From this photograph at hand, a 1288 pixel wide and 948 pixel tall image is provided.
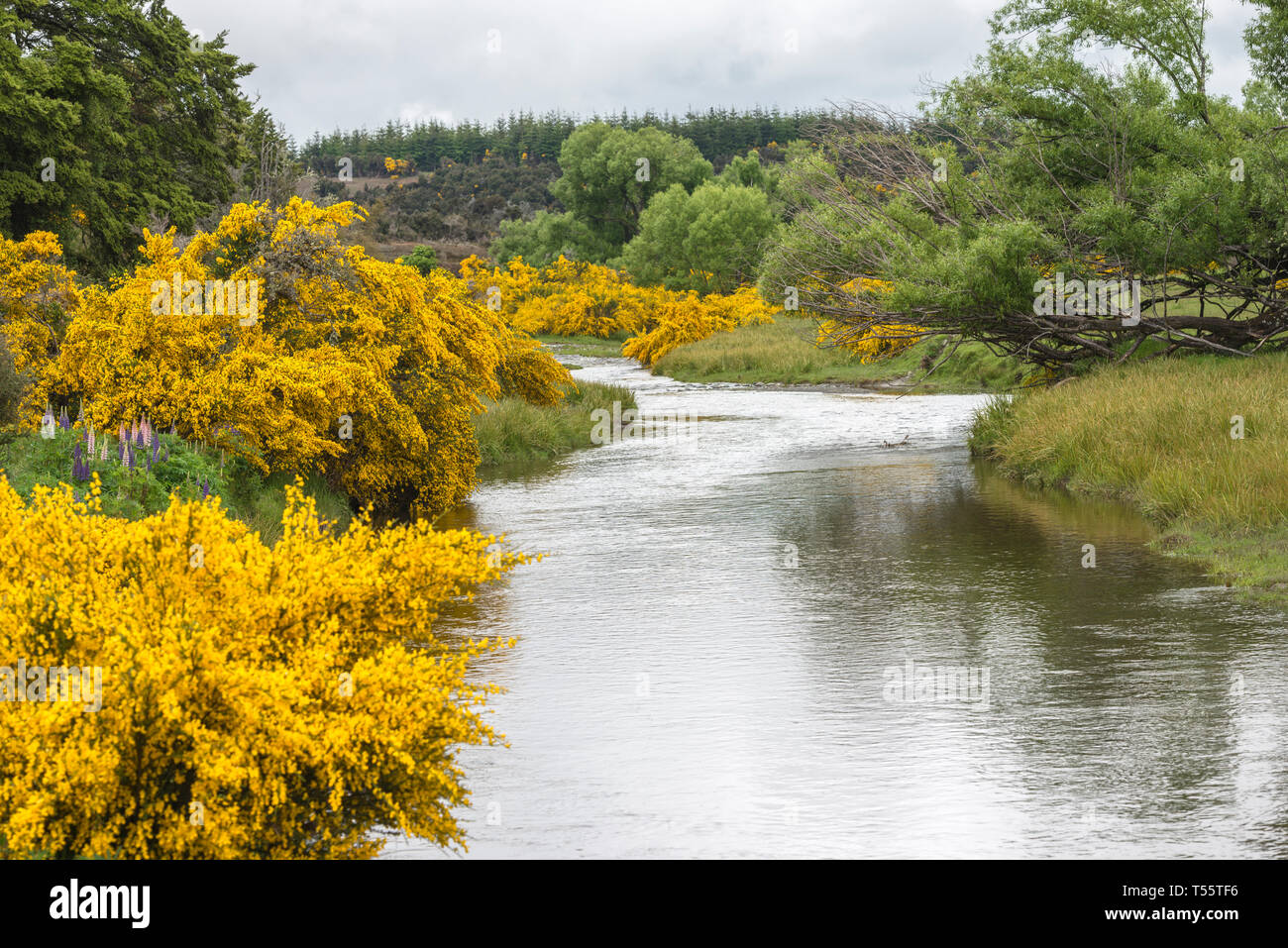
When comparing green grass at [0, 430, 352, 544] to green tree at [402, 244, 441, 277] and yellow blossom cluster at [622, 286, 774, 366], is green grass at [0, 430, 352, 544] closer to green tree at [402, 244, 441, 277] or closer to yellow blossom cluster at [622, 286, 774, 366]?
yellow blossom cluster at [622, 286, 774, 366]

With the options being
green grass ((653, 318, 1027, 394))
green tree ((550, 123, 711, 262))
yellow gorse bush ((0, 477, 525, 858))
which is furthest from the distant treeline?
yellow gorse bush ((0, 477, 525, 858))

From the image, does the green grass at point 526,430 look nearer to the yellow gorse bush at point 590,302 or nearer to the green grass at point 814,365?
the green grass at point 814,365

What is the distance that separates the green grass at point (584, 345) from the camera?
60125 mm

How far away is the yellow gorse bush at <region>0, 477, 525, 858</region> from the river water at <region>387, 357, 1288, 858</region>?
1063mm

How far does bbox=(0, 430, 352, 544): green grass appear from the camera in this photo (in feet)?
36.1

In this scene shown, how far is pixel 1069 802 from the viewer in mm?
6988

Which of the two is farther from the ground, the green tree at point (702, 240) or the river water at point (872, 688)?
the green tree at point (702, 240)

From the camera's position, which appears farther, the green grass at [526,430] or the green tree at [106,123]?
the green tree at [106,123]

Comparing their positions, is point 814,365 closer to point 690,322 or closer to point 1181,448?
point 690,322

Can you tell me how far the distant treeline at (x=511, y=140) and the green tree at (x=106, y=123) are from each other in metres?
105

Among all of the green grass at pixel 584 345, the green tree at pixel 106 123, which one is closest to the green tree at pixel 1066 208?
the green tree at pixel 106 123

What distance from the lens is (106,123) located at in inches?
1141

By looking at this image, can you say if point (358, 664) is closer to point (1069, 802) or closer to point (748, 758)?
point (748, 758)

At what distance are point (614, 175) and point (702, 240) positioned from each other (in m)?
18.2
